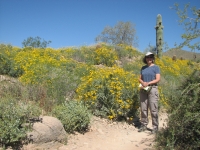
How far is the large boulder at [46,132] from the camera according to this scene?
3982mm

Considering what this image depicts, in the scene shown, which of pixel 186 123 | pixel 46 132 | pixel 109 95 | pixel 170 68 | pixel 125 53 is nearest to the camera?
pixel 186 123

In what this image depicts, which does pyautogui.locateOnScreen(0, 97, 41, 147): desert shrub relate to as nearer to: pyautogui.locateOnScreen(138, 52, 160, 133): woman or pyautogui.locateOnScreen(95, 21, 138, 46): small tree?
pyautogui.locateOnScreen(138, 52, 160, 133): woman

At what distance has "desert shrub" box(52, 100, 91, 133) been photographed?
4914mm

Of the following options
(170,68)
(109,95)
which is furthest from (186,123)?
(170,68)

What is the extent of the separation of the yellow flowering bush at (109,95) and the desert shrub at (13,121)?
6.53 feet

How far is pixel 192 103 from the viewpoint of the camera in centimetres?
388

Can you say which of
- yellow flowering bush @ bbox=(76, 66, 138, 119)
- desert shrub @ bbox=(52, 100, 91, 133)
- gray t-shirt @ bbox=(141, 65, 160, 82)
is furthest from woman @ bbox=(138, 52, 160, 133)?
desert shrub @ bbox=(52, 100, 91, 133)

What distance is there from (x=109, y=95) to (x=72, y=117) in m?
1.46

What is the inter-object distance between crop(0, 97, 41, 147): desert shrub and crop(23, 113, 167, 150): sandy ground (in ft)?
0.86

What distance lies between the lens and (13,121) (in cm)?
390

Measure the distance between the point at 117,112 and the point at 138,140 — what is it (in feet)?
4.19

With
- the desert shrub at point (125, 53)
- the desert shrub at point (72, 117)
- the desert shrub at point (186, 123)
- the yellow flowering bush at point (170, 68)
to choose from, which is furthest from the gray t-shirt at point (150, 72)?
the desert shrub at point (125, 53)

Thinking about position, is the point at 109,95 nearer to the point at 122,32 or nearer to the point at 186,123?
the point at 186,123

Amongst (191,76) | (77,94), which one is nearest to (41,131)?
(77,94)
